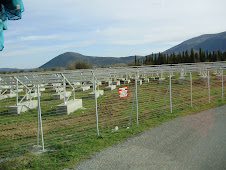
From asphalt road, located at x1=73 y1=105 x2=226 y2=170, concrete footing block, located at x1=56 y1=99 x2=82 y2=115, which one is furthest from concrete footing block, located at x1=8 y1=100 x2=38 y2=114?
asphalt road, located at x1=73 y1=105 x2=226 y2=170

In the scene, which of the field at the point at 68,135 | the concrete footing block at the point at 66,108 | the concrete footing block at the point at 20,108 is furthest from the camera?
the concrete footing block at the point at 20,108

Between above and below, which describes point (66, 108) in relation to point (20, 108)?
above

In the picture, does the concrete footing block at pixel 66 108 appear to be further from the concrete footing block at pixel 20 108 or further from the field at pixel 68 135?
the concrete footing block at pixel 20 108

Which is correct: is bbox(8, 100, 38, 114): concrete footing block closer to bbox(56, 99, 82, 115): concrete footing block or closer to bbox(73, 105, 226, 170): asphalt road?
bbox(56, 99, 82, 115): concrete footing block

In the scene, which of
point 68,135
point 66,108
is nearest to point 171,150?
point 68,135

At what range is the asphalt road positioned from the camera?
4.54m

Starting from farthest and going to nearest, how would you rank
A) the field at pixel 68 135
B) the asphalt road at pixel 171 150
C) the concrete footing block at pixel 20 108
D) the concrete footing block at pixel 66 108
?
the concrete footing block at pixel 20 108 → the concrete footing block at pixel 66 108 → the field at pixel 68 135 → the asphalt road at pixel 171 150

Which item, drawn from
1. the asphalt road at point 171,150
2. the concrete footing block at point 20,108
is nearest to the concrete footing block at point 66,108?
the concrete footing block at point 20,108

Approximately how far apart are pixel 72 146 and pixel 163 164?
8.21 ft

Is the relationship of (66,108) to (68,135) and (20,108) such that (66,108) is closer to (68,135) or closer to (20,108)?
(20,108)

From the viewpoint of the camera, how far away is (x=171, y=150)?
529 cm

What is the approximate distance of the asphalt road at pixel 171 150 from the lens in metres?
4.54

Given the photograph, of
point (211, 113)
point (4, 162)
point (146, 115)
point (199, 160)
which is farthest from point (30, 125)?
point (211, 113)

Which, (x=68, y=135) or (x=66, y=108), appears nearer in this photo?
(x=68, y=135)
